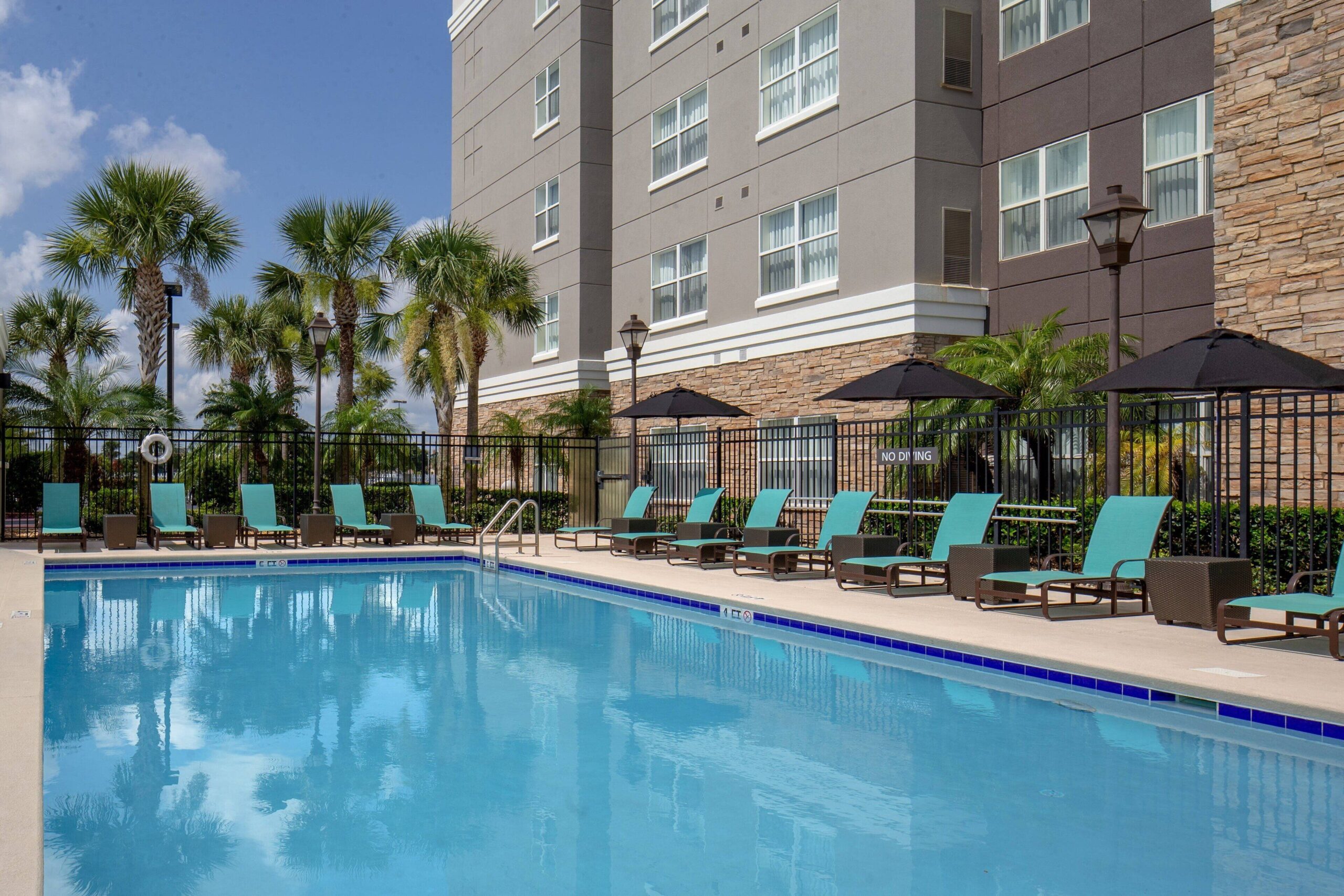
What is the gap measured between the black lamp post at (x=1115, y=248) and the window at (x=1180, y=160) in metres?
4.00

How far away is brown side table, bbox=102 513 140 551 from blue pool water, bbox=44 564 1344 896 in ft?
26.7

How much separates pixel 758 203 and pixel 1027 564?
32.0ft

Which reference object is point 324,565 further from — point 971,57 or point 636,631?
point 971,57

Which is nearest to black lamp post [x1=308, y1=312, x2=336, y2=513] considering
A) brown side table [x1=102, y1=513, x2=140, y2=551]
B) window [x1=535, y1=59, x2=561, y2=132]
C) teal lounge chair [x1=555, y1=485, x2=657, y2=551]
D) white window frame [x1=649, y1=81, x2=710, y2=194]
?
brown side table [x1=102, y1=513, x2=140, y2=551]

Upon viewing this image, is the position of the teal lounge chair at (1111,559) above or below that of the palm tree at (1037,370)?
below

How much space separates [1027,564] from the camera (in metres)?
10.3

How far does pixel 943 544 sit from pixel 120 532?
12.0 meters

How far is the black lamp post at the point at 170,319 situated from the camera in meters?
21.2

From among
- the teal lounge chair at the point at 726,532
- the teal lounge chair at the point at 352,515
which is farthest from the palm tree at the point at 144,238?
the teal lounge chair at the point at 726,532

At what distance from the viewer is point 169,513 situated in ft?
55.9

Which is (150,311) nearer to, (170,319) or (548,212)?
(170,319)

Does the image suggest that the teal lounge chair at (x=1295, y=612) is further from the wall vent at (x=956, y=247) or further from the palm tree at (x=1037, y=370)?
the wall vent at (x=956, y=247)

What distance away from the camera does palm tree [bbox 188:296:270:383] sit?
3066 cm

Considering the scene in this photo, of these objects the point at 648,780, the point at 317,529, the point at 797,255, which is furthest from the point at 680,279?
the point at 648,780
